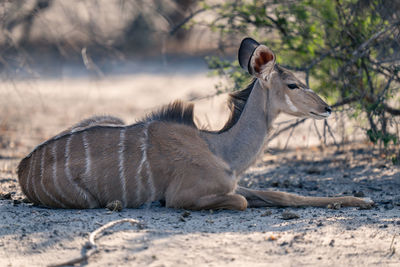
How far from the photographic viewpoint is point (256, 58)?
4.67 m

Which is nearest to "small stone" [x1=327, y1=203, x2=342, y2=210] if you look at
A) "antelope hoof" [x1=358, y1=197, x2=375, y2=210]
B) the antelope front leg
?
the antelope front leg

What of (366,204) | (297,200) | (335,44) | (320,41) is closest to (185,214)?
(297,200)

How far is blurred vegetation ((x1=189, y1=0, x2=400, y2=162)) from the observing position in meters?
5.84

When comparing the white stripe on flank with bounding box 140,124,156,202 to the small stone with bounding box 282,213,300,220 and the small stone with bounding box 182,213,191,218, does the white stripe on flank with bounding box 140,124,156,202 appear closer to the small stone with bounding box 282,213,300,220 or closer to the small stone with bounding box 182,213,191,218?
the small stone with bounding box 182,213,191,218

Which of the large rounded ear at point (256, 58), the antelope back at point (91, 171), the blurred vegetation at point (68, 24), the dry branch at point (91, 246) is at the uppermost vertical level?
the blurred vegetation at point (68, 24)

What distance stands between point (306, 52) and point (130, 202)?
2.98m

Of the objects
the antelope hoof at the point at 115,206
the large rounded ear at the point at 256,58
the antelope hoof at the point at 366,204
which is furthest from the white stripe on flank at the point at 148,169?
the antelope hoof at the point at 366,204

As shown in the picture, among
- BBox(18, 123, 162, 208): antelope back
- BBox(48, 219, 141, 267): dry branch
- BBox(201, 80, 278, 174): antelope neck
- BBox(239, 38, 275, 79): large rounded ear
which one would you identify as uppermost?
BBox(239, 38, 275, 79): large rounded ear

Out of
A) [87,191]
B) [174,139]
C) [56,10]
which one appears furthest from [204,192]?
[56,10]

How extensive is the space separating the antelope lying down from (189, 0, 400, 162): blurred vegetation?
110cm

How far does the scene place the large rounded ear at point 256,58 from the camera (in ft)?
15.2

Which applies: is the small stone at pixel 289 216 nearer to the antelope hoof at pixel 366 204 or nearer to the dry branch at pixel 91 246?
the antelope hoof at pixel 366 204

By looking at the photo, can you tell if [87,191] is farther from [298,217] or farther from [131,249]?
[298,217]

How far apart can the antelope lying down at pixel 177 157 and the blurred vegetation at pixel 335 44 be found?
3.60 ft
